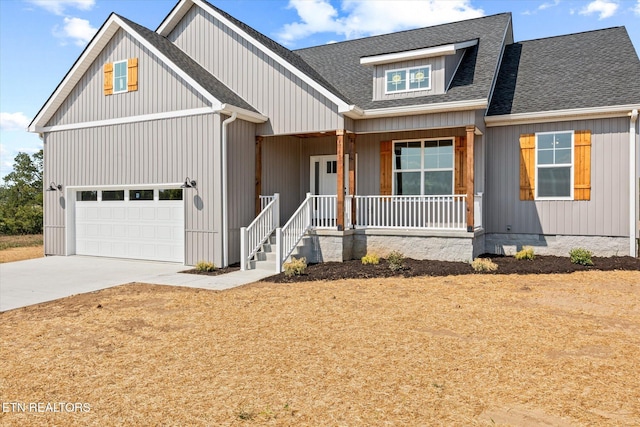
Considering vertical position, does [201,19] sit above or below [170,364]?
above

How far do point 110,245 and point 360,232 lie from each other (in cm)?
732

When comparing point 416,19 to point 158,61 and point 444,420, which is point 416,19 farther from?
point 444,420

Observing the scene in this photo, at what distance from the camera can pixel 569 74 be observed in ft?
40.6

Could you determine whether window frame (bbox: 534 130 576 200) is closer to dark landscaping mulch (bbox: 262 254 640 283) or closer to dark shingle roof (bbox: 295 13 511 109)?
dark landscaping mulch (bbox: 262 254 640 283)

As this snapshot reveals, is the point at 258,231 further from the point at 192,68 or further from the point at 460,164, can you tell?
the point at 460,164

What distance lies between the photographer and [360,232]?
11617 millimetres

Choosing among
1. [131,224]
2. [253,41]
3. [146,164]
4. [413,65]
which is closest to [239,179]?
[146,164]

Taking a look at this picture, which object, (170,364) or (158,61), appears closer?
(170,364)

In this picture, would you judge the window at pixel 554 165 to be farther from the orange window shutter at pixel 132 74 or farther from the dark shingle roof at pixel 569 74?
the orange window shutter at pixel 132 74

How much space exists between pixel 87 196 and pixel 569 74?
570 inches

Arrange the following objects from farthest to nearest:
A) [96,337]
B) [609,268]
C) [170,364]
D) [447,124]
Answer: [447,124] → [609,268] → [96,337] → [170,364]

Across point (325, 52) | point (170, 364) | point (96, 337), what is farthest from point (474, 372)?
point (325, 52)

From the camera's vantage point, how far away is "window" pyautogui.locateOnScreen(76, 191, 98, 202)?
43.9 ft

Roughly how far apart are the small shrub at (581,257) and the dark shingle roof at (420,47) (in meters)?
4.24
